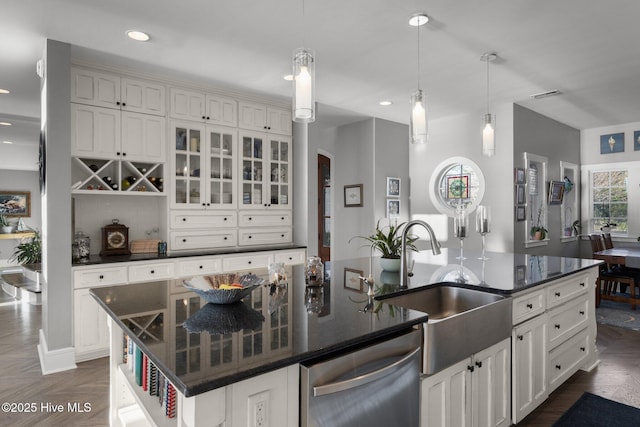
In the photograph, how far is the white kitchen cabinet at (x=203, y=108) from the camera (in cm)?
390

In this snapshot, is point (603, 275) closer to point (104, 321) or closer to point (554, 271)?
point (554, 271)

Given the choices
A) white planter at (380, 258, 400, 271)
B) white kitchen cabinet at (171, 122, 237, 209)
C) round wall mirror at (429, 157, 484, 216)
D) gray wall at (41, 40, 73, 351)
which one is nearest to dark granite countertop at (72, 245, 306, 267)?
gray wall at (41, 40, 73, 351)

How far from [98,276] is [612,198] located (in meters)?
7.57

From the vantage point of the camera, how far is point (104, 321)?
328cm

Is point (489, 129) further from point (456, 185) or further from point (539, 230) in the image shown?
point (539, 230)

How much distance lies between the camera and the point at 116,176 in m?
3.85

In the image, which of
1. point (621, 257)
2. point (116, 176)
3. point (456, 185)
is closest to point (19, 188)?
point (116, 176)

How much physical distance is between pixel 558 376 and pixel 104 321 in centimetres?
360

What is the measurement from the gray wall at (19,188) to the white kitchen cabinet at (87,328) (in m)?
6.86

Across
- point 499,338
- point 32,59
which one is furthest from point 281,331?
point 32,59

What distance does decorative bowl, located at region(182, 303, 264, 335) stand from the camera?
126cm

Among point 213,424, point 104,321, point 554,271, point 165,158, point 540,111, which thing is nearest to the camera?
point 213,424

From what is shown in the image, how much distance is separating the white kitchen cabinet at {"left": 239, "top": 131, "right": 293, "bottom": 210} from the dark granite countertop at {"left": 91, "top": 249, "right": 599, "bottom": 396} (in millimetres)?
2382

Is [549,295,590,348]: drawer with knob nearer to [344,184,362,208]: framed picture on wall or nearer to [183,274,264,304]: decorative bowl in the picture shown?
[183,274,264,304]: decorative bowl
